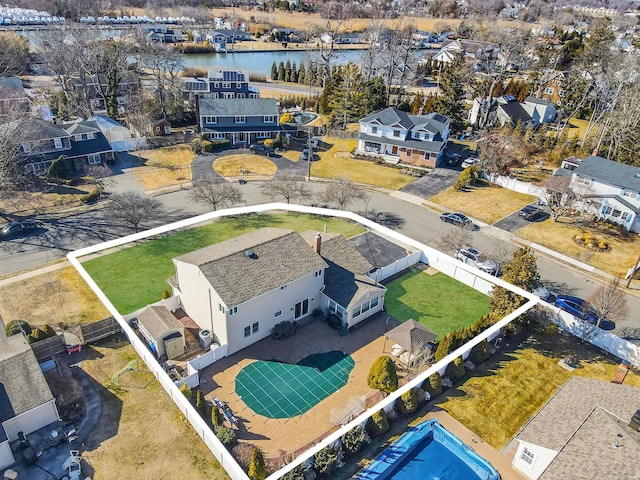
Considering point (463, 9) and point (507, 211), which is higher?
point (463, 9)

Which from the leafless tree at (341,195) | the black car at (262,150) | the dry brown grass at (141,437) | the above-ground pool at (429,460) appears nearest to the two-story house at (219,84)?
the black car at (262,150)

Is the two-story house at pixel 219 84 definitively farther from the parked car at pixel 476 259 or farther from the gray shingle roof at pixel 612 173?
the gray shingle roof at pixel 612 173

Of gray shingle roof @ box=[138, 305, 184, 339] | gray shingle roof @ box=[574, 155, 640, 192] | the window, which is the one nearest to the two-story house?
gray shingle roof @ box=[574, 155, 640, 192]

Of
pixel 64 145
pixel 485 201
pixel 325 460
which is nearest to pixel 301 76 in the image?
pixel 64 145

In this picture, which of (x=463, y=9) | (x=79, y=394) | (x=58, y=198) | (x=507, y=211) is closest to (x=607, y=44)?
(x=507, y=211)

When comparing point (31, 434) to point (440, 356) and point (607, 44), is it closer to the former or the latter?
point (440, 356)

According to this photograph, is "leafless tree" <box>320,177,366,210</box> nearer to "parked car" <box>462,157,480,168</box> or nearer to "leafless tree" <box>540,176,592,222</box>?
"parked car" <box>462,157,480,168</box>
